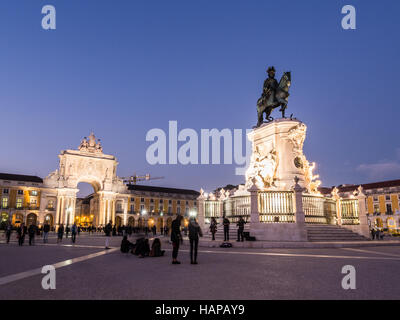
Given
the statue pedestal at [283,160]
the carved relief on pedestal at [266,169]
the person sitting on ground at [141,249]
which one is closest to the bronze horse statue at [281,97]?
the statue pedestal at [283,160]

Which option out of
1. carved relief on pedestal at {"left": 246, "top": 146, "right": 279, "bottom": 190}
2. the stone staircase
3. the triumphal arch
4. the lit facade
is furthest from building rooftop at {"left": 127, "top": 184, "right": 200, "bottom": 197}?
the stone staircase

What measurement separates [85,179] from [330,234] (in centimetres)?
5971

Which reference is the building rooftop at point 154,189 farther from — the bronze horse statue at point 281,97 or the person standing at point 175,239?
the person standing at point 175,239

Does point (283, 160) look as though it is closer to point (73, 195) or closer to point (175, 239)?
point (175, 239)

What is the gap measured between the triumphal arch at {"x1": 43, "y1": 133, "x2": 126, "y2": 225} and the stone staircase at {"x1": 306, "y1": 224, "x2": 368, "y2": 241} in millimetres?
55035

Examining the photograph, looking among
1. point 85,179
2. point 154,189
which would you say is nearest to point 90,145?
point 85,179

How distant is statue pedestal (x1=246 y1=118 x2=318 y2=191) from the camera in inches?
706

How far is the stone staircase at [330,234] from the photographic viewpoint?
15594 millimetres

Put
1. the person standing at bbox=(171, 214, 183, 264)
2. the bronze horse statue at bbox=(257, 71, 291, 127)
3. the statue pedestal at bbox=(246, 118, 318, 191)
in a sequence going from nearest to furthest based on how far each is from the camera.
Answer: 1. the person standing at bbox=(171, 214, 183, 264)
2. the statue pedestal at bbox=(246, 118, 318, 191)
3. the bronze horse statue at bbox=(257, 71, 291, 127)

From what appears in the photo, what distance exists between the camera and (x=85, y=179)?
214ft

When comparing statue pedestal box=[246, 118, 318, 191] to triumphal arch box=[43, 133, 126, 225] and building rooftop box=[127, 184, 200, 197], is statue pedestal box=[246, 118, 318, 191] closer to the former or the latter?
triumphal arch box=[43, 133, 126, 225]

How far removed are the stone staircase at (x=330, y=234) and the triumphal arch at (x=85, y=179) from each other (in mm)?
55035
